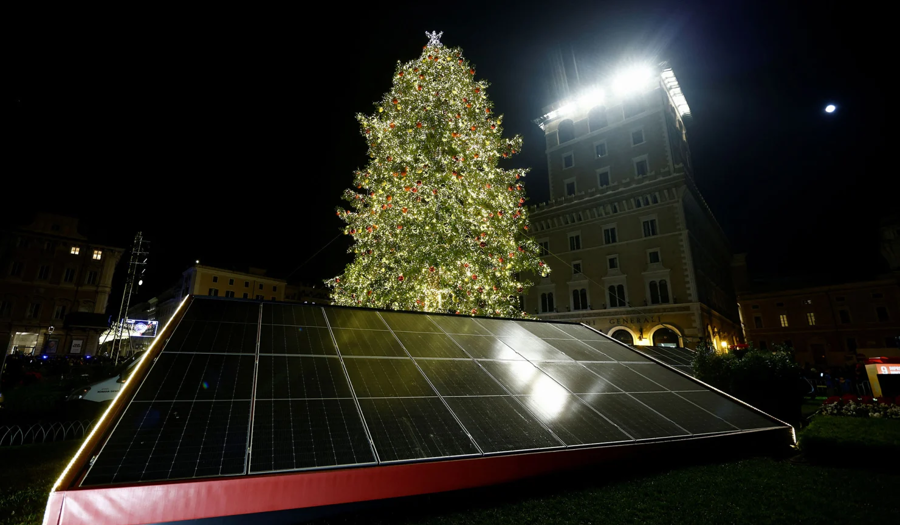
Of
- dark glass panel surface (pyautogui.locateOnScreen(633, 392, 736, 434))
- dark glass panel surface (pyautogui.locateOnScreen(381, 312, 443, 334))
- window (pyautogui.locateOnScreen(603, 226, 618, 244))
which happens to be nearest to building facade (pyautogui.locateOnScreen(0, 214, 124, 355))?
dark glass panel surface (pyautogui.locateOnScreen(381, 312, 443, 334))

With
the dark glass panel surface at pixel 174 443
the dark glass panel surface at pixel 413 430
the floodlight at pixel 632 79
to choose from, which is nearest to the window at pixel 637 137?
the floodlight at pixel 632 79

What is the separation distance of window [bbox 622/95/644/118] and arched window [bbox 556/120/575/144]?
19.6ft

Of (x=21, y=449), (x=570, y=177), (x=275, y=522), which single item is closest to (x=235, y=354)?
(x=275, y=522)

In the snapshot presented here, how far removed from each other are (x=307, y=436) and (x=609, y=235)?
4192cm

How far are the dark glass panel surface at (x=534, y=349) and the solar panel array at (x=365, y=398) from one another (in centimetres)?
4

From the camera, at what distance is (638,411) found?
5.42 metres

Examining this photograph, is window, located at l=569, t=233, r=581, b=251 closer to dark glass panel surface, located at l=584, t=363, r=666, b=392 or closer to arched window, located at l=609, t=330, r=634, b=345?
arched window, located at l=609, t=330, r=634, b=345

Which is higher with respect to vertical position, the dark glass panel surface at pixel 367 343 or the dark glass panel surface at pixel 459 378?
the dark glass panel surface at pixel 367 343

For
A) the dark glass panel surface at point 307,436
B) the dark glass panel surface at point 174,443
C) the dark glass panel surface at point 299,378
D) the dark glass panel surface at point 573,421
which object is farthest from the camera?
the dark glass panel surface at point 573,421

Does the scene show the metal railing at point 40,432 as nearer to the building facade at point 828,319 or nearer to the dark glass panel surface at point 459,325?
the dark glass panel surface at point 459,325

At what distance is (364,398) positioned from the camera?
4.36 metres

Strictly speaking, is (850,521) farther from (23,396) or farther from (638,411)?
(23,396)

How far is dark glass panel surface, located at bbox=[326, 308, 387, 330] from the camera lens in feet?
21.7

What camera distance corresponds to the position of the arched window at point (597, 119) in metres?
44.5
